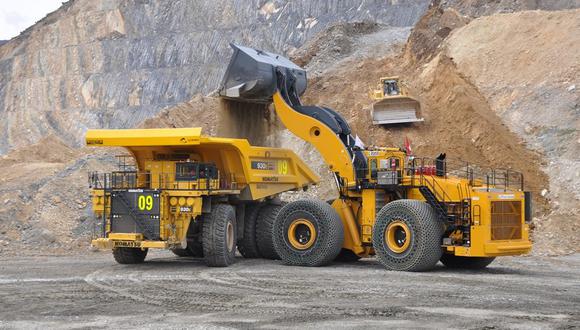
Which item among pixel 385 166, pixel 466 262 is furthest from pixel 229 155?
pixel 466 262

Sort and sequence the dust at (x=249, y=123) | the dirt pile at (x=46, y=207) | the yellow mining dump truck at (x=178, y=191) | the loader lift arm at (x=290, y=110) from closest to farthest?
the yellow mining dump truck at (x=178, y=191) → the loader lift arm at (x=290, y=110) → the dust at (x=249, y=123) → the dirt pile at (x=46, y=207)

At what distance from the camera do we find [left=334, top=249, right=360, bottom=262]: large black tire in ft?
58.2

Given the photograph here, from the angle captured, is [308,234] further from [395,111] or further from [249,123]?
[395,111]

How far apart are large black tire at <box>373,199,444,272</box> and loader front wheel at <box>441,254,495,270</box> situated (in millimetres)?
1503

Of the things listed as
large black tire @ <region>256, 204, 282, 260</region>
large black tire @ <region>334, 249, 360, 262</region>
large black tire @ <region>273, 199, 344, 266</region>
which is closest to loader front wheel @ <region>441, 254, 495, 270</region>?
large black tire @ <region>334, 249, 360, 262</region>

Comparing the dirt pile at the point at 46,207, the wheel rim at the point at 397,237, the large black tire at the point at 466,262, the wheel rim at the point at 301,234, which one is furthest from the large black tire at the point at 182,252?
the large black tire at the point at 466,262

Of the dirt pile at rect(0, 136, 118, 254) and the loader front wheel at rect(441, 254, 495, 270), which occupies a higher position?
the dirt pile at rect(0, 136, 118, 254)

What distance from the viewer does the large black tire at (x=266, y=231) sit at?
18375 millimetres

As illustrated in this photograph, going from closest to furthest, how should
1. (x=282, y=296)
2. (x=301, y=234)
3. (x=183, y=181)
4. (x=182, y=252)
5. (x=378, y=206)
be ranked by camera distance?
1. (x=282, y=296)
2. (x=183, y=181)
3. (x=378, y=206)
4. (x=301, y=234)
5. (x=182, y=252)

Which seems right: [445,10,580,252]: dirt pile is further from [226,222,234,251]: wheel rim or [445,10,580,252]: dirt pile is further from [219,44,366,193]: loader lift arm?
[226,222,234,251]: wheel rim

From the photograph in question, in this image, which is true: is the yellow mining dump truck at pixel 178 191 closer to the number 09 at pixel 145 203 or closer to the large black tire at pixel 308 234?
the number 09 at pixel 145 203

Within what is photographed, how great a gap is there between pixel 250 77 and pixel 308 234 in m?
3.18

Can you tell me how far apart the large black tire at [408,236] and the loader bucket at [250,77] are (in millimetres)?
3506

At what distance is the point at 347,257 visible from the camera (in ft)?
58.5
